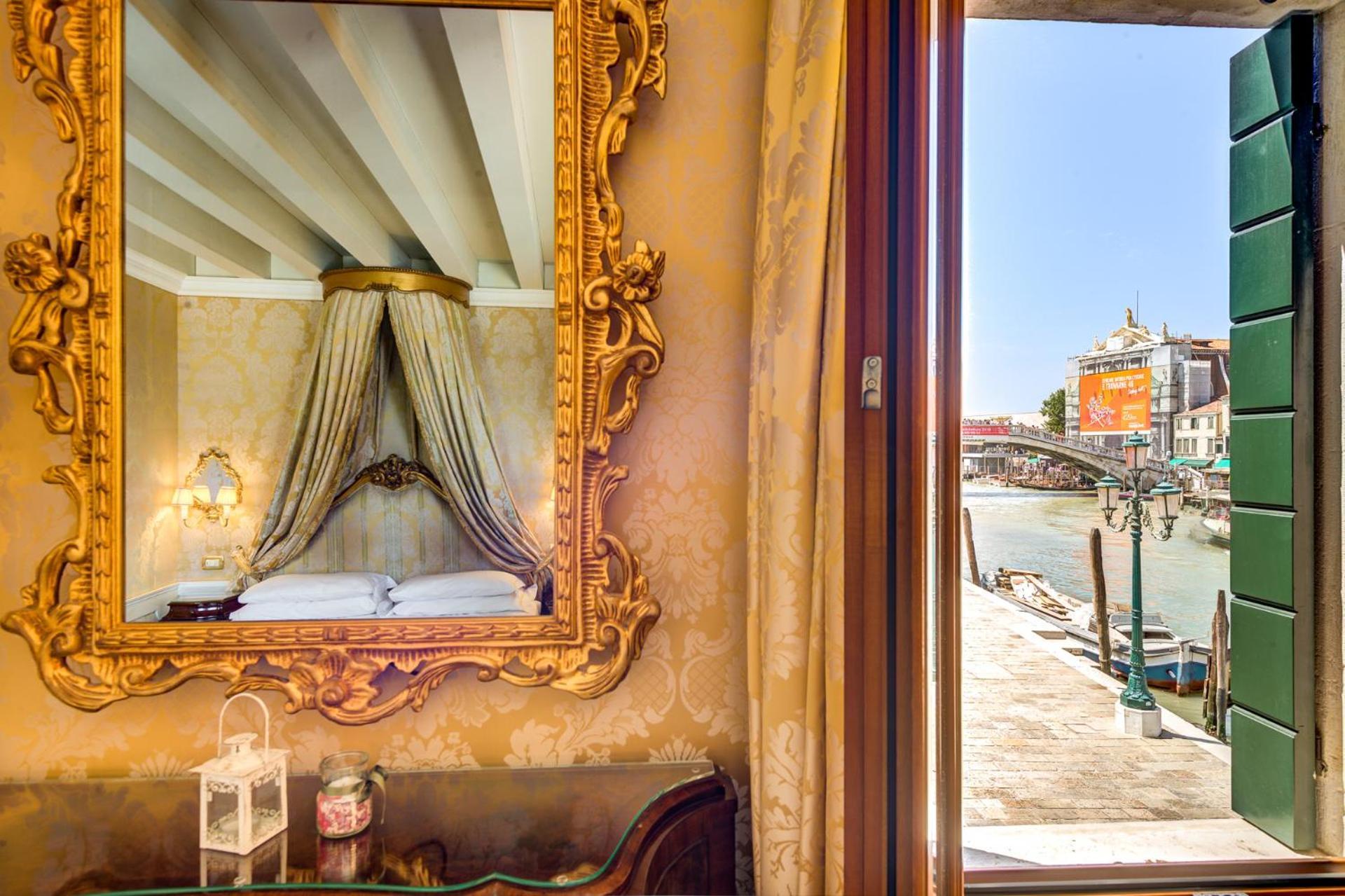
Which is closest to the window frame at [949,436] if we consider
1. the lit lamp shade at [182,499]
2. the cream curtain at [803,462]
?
the cream curtain at [803,462]

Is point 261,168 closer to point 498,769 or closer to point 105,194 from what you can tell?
point 105,194

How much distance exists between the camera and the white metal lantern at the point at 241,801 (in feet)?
2.99

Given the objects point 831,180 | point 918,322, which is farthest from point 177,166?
point 918,322

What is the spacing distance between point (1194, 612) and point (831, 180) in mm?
1361

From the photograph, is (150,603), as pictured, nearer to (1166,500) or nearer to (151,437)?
(151,437)

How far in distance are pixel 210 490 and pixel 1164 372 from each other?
2046 millimetres

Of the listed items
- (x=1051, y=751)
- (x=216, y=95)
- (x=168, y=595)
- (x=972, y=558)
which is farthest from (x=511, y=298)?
(x=1051, y=751)

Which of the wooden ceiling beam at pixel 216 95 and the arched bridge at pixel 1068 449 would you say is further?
the arched bridge at pixel 1068 449

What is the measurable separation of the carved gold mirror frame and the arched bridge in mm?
823

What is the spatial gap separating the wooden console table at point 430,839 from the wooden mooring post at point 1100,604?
1.03m

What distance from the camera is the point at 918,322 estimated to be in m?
0.96

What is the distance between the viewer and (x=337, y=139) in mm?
1075

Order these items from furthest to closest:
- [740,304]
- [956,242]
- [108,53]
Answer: [740,304]
[108,53]
[956,242]

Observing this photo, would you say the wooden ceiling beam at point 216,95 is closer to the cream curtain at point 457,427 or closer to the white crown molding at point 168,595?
the cream curtain at point 457,427
